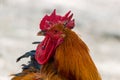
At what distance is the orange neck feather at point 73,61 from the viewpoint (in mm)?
6520

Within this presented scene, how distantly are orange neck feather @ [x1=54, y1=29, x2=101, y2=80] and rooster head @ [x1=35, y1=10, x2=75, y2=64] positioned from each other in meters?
0.08

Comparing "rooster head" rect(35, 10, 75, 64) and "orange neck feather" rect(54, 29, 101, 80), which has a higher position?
"rooster head" rect(35, 10, 75, 64)

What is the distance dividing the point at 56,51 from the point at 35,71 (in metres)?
0.57

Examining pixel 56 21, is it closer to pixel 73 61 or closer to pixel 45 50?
pixel 45 50

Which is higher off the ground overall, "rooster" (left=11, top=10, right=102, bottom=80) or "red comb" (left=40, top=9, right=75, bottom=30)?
"red comb" (left=40, top=9, right=75, bottom=30)

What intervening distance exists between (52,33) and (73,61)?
37 centimetres

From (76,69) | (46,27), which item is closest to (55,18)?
(46,27)

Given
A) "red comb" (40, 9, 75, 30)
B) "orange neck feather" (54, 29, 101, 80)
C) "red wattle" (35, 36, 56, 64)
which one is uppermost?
"red comb" (40, 9, 75, 30)

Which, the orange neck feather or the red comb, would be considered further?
the red comb

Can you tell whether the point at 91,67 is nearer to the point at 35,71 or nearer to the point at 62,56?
the point at 62,56

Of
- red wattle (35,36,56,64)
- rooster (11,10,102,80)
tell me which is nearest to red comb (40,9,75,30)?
rooster (11,10,102,80)

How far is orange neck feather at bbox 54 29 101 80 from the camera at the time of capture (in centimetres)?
652

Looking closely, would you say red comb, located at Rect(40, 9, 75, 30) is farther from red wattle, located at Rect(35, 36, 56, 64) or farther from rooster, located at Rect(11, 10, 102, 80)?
red wattle, located at Rect(35, 36, 56, 64)

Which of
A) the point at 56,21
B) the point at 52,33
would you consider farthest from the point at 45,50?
the point at 56,21
